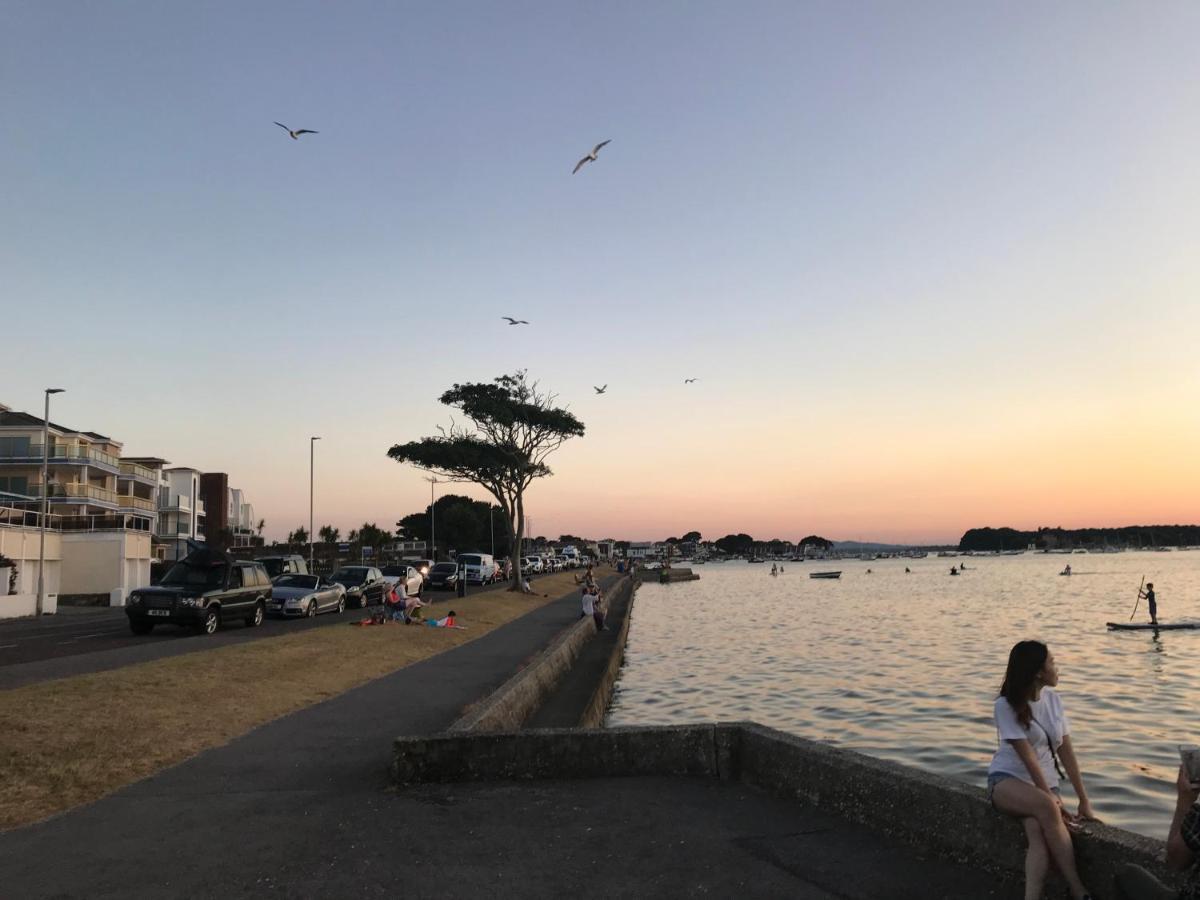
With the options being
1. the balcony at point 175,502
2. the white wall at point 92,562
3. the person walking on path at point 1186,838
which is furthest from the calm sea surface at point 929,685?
the balcony at point 175,502

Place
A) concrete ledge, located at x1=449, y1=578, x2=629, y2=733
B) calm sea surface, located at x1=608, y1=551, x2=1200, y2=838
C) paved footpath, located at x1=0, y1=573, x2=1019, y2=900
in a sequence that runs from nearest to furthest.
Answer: paved footpath, located at x1=0, y1=573, x2=1019, y2=900
concrete ledge, located at x1=449, y1=578, x2=629, y2=733
calm sea surface, located at x1=608, y1=551, x2=1200, y2=838

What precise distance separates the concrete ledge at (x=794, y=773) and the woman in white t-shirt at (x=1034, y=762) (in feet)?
0.83

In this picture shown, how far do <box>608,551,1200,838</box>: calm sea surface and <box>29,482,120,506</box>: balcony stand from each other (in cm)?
4138

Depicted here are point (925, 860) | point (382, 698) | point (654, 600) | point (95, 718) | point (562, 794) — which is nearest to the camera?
point (925, 860)

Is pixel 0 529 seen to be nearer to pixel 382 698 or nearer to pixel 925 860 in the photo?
pixel 382 698

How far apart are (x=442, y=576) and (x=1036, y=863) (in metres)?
50.5

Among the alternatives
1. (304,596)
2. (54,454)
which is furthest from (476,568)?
(54,454)

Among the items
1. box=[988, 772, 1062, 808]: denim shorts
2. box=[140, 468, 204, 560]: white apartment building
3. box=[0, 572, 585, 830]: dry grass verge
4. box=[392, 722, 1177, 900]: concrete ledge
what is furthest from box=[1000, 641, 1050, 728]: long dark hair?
box=[140, 468, 204, 560]: white apartment building

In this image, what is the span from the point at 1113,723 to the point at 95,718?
19040 mm

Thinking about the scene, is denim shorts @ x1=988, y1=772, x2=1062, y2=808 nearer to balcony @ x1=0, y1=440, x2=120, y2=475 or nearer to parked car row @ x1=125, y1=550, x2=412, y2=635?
parked car row @ x1=125, y1=550, x2=412, y2=635

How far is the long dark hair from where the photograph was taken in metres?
Answer: 5.14

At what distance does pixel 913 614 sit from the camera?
53594mm

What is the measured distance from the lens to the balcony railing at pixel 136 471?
72.5 meters

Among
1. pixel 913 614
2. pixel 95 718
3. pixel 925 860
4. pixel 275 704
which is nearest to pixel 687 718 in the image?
pixel 275 704
